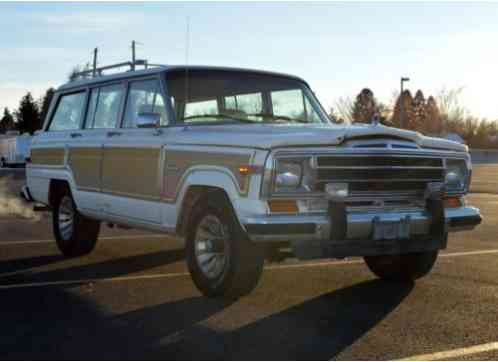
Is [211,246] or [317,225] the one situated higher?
[317,225]

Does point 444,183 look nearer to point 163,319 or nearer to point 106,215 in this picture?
point 163,319

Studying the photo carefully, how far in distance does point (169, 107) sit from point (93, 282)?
1.87 m

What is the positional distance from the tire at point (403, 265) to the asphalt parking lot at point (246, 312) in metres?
0.13

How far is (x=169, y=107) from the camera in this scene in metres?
7.58

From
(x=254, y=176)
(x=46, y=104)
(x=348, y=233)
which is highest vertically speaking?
(x=46, y=104)

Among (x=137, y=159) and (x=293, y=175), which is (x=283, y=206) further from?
(x=137, y=159)

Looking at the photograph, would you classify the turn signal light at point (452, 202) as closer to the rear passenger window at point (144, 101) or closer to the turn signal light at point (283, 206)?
the turn signal light at point (283, 206)

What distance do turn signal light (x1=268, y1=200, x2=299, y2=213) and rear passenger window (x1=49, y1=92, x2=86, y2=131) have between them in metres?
4.17

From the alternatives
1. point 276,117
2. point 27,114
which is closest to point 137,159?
point 276,117

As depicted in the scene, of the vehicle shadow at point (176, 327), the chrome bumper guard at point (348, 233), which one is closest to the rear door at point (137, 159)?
the vehicle shadow at point (176, 327)

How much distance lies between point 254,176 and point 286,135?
42 centimetres

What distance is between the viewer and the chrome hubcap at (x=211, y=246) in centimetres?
650

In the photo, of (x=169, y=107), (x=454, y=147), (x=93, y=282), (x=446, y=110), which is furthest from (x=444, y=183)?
(x=446, y=110)

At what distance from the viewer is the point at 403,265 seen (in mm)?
7539
